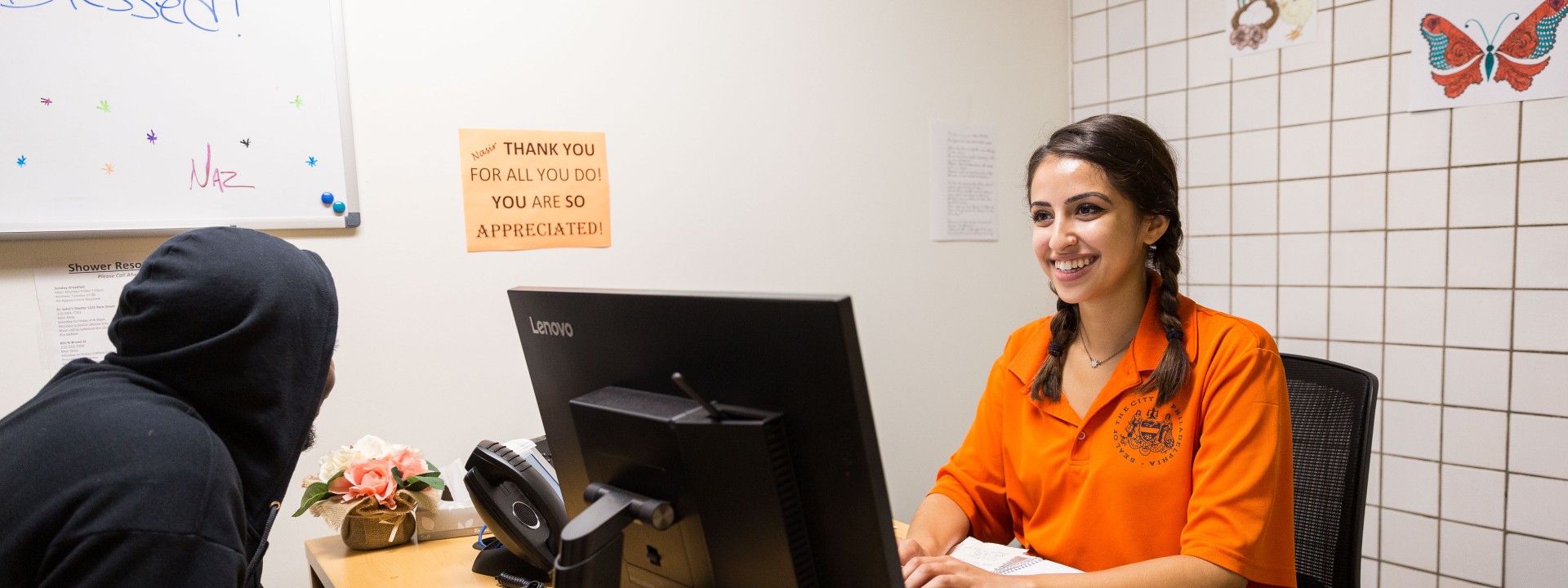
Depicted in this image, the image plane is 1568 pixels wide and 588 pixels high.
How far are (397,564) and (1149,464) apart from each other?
1209mm

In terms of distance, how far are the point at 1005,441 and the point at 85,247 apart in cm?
163

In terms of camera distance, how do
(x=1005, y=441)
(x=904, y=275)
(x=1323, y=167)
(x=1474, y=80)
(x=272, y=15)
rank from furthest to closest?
(x=904, y=275) → (x=1323, y=167) → (x=1474, y=80) → (x=272, y=15) → (x=1005, y=441)

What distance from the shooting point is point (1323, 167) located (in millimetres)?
2395

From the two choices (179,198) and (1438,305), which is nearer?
(179,198)

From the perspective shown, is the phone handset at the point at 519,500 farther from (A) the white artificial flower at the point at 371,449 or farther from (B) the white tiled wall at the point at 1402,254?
(B) the white tiled wall at the point at 1402,254

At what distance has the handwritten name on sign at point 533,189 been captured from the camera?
1.94 meters

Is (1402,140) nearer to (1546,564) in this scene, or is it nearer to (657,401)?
(1546,564)

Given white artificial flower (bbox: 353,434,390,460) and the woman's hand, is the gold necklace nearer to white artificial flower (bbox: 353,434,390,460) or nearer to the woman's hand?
the woman's hand

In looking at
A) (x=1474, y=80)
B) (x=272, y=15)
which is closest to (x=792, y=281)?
(x=272, y=15)

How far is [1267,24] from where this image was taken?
2461mm

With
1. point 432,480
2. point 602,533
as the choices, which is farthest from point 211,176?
point 602,533

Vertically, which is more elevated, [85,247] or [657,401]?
[85,247]

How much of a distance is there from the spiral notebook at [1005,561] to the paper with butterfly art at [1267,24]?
5.80 ft

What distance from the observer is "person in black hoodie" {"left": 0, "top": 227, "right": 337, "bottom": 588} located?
3.02 feet
